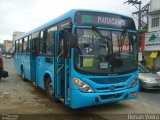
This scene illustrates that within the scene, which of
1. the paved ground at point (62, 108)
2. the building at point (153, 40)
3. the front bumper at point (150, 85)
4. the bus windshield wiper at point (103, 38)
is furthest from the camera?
the building at point (153, 40)

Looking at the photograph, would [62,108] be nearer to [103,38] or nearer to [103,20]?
[103,38]

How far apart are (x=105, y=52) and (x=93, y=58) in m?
0.46

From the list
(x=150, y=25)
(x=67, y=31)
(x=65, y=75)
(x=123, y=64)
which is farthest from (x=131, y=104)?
(x=150, y=25)

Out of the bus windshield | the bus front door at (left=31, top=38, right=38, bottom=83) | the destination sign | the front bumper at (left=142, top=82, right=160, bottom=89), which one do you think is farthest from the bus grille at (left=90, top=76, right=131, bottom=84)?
the front bumper at (left=142, top=82, right=160, bottom=89)

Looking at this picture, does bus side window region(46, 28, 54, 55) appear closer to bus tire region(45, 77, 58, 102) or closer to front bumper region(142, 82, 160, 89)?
bus tire region(45, 77, 58, 102)

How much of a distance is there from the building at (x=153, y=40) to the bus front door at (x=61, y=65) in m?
21.2

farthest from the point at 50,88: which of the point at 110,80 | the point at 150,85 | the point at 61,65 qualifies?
the point at 150,85

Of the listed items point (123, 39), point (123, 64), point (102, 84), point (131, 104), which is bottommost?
point (131, 104)

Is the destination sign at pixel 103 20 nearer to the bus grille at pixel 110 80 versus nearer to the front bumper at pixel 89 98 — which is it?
the bus grille at pixel 110 80

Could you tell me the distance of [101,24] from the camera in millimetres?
7797

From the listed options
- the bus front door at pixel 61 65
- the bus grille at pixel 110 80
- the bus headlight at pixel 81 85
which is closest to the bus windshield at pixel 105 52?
the bus grille at pixel 110 80

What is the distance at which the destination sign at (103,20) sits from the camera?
759 centimetres

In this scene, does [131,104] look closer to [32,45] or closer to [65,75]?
[65,75]

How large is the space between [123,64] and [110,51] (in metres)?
0.60
